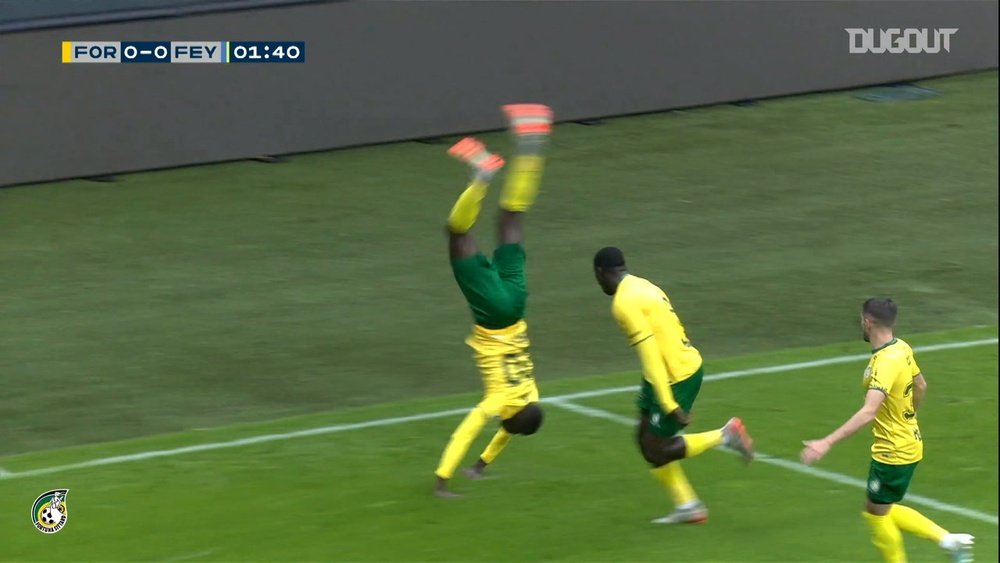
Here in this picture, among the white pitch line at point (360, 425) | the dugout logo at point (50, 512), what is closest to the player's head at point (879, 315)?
the white pitch line at point (360, 425)

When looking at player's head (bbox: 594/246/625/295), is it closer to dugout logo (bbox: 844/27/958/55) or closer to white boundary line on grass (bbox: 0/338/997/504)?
white boundary line on grass (bbox: 0/338/997/504)

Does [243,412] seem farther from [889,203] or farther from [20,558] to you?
[889,203]

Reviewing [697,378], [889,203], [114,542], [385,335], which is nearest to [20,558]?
[114,542]

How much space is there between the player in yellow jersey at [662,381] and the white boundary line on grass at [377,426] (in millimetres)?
1662

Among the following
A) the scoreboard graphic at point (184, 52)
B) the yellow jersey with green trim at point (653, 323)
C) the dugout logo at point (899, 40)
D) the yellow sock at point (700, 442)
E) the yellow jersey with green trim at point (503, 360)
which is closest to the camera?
the yellow jersey with green trim at point (653, 323)

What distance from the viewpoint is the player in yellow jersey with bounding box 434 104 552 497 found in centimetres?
1085

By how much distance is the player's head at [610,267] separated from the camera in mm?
10039

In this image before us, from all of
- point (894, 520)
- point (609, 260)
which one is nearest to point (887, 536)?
point (894, 520)

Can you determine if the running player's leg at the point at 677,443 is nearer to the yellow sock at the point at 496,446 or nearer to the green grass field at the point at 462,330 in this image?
the green grass field at the point at 462,330

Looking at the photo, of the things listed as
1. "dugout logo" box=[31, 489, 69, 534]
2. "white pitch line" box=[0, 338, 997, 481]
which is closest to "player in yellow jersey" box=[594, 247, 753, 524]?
"white pitch line" box=[0, 338, 997, 481]

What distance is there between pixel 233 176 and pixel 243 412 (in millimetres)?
8636

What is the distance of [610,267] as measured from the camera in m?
10.1

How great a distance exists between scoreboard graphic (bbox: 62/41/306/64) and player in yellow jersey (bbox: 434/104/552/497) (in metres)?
11.2

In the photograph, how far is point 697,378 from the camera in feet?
34.1
